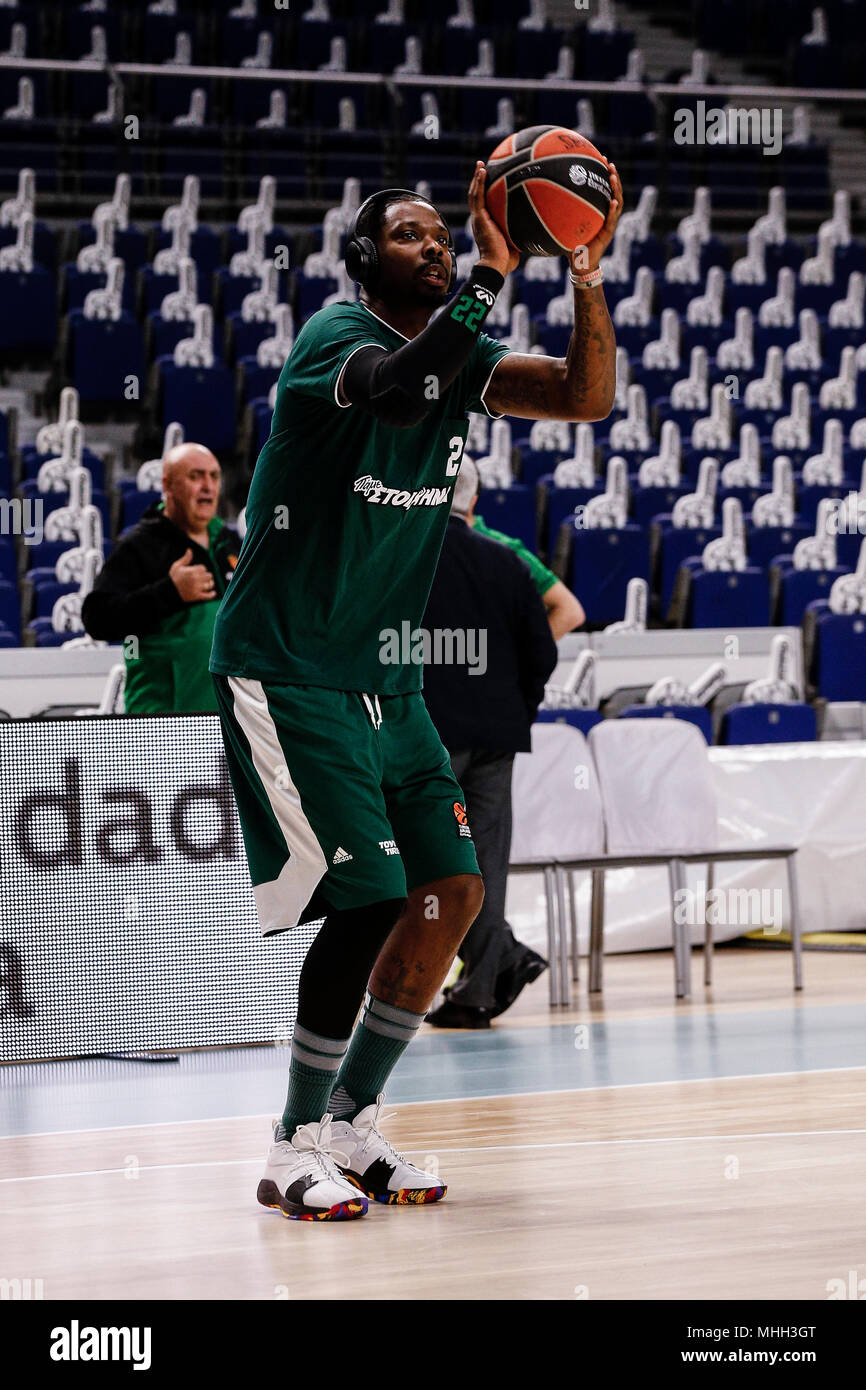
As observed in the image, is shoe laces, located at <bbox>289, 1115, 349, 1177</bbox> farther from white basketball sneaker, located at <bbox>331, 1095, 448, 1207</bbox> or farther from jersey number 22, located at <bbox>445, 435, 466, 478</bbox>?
jersey number 22, located at <bbox>445, 435, 466, 478</bbox>

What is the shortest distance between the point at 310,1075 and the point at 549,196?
1.54 m

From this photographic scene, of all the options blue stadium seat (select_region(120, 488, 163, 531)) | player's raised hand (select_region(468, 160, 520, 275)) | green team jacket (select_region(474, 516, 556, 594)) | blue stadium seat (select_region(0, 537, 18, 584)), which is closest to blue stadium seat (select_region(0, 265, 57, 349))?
blue stadium seat (select_region(120, 488, 163, 531))

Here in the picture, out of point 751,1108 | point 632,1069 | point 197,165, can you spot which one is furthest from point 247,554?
point 197,165

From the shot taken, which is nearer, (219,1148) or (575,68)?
(219,1148)

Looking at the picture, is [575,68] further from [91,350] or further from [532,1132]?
[532,1132]

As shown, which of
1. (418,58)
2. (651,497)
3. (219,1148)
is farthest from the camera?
(418,58)

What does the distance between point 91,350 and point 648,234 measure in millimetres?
5404

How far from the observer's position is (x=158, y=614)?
5.56 m

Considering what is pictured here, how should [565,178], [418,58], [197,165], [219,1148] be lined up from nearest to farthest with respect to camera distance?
1. [565,178]
2. [219,1148]
3. [197,165]
4. [418,58]

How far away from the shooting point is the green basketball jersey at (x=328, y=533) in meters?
3.03

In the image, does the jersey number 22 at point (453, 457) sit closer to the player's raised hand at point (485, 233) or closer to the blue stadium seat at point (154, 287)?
the player's raised hand at point (485, 233)

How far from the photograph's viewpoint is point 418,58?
15539 mm

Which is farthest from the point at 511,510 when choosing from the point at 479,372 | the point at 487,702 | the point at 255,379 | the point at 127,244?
the point at 479,372

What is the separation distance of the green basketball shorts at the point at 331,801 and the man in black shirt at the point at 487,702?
2.78 metres
